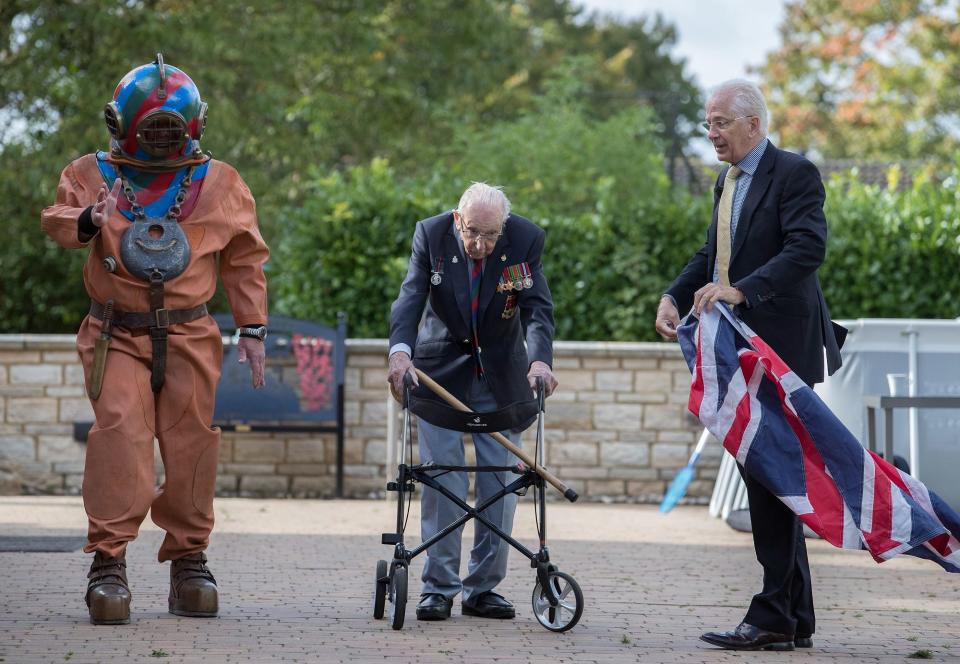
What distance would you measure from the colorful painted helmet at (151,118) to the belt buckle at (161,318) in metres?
0.61

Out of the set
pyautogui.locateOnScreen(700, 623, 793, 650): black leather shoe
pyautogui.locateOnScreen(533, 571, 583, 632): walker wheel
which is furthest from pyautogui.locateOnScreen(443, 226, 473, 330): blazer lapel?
pyautogui.locateOnScreen(700, 623, 793, 650): black leather shoe

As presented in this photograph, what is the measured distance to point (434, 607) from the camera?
20.7 feet

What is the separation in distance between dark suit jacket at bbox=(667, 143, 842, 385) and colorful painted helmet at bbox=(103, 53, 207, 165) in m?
2.29

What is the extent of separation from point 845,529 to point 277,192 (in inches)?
565

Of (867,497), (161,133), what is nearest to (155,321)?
(161,133)

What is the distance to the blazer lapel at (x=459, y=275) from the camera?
21.0 ft

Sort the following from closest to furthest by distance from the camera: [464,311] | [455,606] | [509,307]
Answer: [464,311], [509,307], [455,606]

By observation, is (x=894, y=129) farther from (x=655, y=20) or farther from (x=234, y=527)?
(x=234, y=527)

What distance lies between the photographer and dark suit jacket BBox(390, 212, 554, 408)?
6.43m

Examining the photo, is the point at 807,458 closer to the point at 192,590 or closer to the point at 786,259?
the point at 786,259

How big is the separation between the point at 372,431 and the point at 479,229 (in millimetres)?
5740

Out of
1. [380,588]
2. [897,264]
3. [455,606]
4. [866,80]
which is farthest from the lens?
[866,80]

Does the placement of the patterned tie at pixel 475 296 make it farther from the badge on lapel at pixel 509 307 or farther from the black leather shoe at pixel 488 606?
the black leather shoe at pixel 488 606

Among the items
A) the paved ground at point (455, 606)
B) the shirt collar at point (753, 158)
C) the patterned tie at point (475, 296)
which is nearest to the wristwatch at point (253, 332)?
the patterned tie at point (475, 296)
